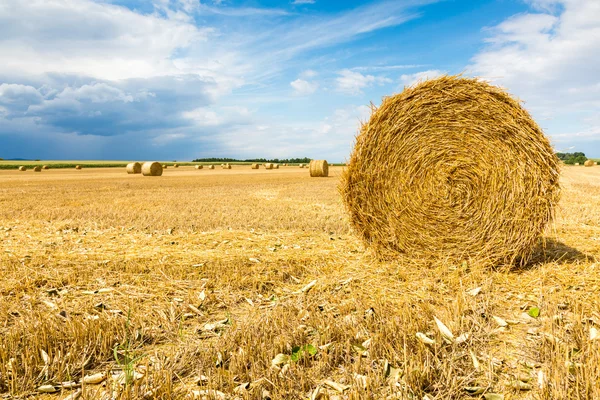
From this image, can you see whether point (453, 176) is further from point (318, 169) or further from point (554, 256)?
point (318, 169)

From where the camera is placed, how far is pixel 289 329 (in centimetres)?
402

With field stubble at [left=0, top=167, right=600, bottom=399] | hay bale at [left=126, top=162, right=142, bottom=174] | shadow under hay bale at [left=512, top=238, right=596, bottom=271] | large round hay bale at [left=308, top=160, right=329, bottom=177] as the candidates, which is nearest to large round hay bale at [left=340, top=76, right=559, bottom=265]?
shadow under hay bale at [left=512, top=238, right=596, bottom=271]

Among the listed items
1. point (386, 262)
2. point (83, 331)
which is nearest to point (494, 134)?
point (386, 262)

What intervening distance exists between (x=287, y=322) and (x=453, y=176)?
378 centimetres

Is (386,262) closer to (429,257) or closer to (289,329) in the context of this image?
(429,257)

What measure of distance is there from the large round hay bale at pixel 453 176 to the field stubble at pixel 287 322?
1.50 ft

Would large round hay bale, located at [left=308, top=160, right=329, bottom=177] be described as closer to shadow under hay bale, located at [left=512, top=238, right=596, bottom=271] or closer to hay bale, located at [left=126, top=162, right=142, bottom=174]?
hay bale, located at [left=126, top=162, right=142, bottom=174]

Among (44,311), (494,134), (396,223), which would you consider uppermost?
(494,134)

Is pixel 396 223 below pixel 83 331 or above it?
above

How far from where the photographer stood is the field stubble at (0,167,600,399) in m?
3.17

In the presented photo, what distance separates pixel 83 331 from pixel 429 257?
16.6 feet

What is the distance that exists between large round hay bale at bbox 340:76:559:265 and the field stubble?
18.0 inches

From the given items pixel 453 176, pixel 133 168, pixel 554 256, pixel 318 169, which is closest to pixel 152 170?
pixel 133 168

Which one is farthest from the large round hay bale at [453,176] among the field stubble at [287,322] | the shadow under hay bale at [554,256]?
the field stubble at [287,322]
